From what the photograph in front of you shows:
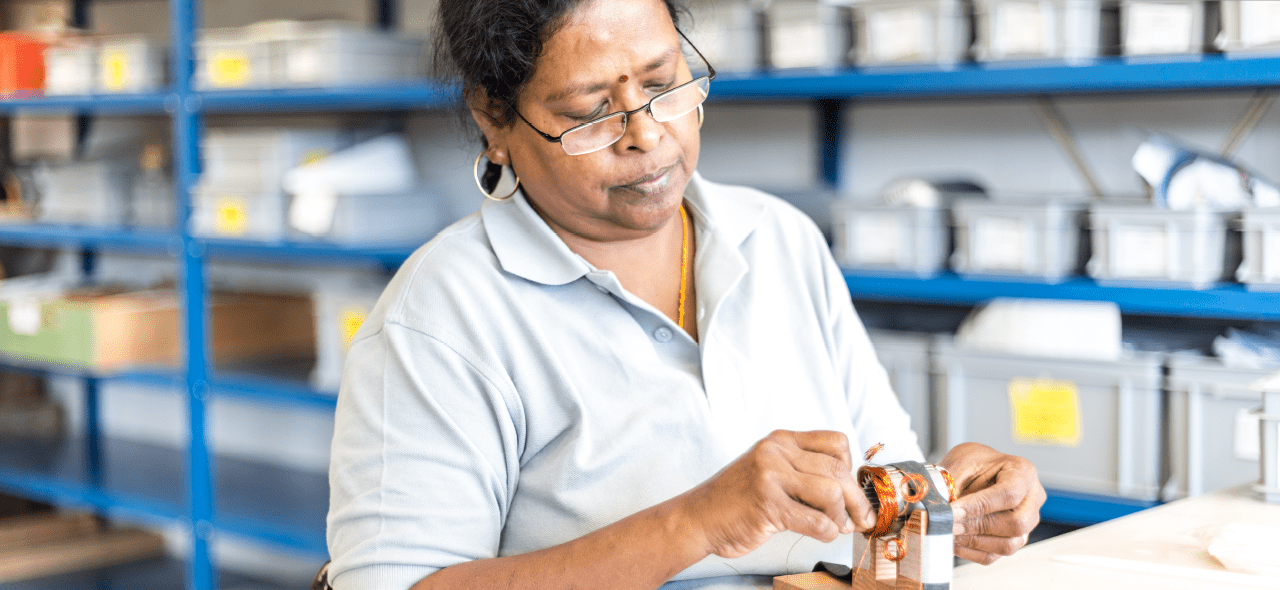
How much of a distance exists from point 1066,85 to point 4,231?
3045mm

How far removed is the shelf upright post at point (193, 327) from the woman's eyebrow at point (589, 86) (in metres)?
2.08

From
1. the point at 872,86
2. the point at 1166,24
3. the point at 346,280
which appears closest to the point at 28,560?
the point at 346,280

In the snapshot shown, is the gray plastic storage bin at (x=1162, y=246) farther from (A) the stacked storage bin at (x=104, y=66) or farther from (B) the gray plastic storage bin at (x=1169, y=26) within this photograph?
(A) the stacked storage bin at (x=104, y=66)

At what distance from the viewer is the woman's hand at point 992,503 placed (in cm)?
106

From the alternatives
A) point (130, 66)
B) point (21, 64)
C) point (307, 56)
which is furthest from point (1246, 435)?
point (21, 64)

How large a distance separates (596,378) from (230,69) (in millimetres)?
2077

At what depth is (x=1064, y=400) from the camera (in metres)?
1.91

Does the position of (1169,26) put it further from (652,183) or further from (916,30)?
(652,183)

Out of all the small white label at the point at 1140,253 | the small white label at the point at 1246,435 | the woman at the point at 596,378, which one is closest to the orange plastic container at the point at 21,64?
the woman at the point at 596,378

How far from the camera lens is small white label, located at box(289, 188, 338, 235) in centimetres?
275

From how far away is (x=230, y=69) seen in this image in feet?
9.45

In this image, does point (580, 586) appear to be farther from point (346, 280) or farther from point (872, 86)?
point (346, 280)

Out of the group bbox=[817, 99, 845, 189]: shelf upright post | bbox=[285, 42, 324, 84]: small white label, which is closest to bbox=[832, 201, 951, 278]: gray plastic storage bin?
bbox=[817, 99, 845, 189]: shelf upright post

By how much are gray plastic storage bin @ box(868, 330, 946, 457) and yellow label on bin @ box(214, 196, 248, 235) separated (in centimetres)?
170
